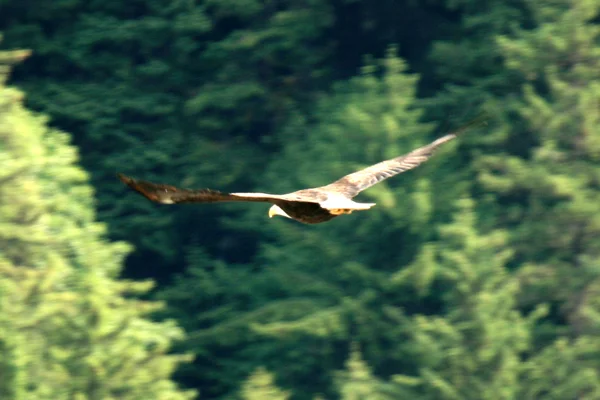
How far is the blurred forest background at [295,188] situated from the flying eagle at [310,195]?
22.8 ft

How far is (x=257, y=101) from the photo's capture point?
22.2 metres

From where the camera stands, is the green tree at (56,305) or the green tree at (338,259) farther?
the green tree at (338,259)

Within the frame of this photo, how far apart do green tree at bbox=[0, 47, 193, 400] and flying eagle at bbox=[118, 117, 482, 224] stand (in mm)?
7574

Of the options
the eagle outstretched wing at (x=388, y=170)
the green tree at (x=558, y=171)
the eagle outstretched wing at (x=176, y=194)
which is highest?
the green tree at (x=558, y=171)

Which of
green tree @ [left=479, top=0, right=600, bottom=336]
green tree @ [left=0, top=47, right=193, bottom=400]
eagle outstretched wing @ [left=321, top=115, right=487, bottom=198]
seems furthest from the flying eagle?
Answer: green tree @ [left=479, top=0, right=600, bottom=336]

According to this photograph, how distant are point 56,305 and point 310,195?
9.18m

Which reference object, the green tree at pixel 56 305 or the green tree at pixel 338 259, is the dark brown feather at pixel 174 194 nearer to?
the green tree at pixel 56 305

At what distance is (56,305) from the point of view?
51.0 feet

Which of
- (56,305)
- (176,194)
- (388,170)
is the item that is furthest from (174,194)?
(56,305)

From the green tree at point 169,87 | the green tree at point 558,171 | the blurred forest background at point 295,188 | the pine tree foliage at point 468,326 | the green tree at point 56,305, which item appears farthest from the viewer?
the green tree at point 169,87

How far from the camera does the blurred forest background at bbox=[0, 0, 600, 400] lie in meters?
16.0

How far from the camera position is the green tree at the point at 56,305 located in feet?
49.7

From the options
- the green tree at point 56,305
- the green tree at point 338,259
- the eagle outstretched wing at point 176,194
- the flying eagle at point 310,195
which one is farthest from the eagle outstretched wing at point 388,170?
the green tree at point 338,259

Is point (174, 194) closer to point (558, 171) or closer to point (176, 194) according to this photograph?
point (176, 194)
